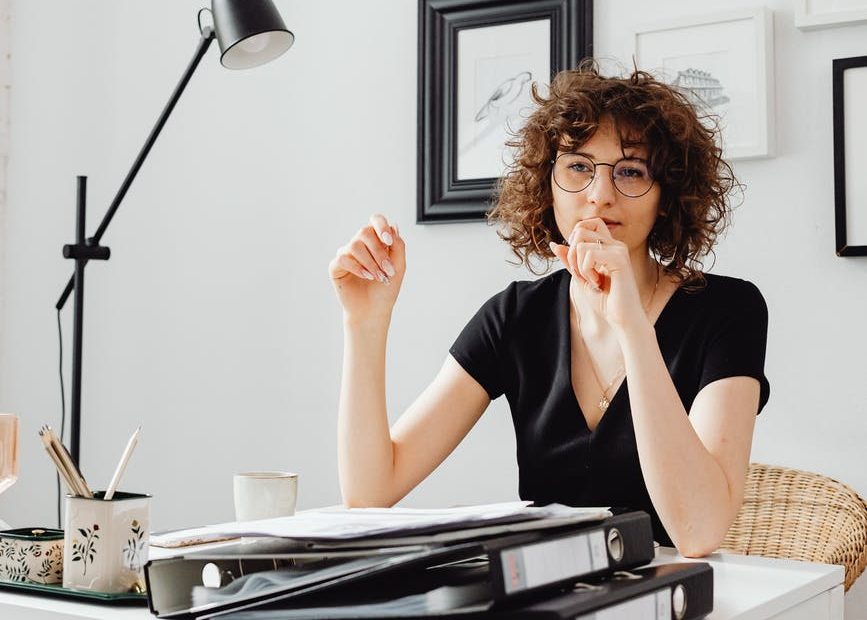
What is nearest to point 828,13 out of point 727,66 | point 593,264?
point 727,66

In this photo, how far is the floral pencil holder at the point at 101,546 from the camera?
87cm

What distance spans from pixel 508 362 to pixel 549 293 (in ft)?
0.44

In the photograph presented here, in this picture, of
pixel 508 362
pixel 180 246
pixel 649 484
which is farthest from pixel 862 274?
pixel 180 246

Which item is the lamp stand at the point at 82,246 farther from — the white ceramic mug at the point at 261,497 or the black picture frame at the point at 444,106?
the white ceramic mug at the point at 261,497

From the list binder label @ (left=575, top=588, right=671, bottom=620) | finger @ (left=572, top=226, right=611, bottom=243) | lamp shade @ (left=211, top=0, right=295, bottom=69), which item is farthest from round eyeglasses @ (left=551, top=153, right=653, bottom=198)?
binder label @ (left=575, top=588, right=671, bottom=620)

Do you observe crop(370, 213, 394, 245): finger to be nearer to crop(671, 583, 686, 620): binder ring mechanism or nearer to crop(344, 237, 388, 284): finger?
crop(344, 237, 388, 284): finger

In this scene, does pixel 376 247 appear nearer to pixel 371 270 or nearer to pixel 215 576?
pixel 371 270

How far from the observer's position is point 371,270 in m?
1.37

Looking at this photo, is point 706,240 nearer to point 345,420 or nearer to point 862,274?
point 862,274

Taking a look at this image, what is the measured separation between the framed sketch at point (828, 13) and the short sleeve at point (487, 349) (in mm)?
850

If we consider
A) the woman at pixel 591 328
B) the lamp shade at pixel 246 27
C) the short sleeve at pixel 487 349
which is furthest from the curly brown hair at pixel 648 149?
the lamp shade at pixel 246 27

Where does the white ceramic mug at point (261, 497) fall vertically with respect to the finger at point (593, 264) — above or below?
below

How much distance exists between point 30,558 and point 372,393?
64cm

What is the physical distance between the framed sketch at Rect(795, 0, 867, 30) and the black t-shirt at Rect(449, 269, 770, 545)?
711 mm
